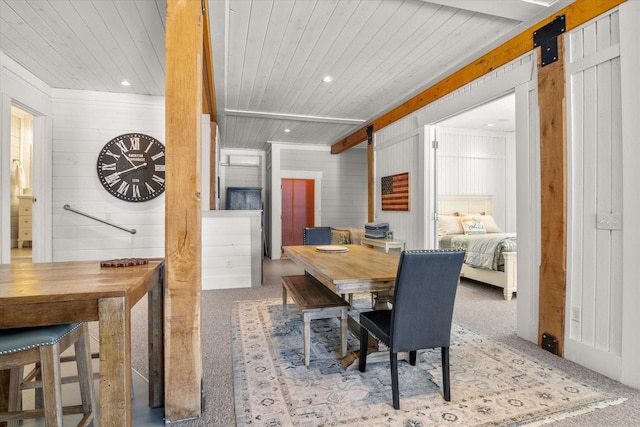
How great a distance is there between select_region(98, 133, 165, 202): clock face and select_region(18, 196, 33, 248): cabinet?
2.88m

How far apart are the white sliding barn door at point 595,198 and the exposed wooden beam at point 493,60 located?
0.08 m

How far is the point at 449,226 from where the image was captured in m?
5.69

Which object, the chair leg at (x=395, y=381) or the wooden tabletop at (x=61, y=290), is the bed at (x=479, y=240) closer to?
the chair leg at (x=395, y=381)

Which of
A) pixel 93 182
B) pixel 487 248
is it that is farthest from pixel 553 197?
pixel 93 182

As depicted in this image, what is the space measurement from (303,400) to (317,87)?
3540 mm

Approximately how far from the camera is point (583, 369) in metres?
2.23

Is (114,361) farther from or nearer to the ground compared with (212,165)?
nearer to the ground

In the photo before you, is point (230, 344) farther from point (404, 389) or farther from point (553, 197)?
point (553, 197)

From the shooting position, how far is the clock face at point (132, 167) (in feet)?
14.2

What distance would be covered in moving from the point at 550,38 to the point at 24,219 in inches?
318

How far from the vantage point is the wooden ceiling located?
2496 millimetres

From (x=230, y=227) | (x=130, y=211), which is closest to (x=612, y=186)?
(x=230, y=227)

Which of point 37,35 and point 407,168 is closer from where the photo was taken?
point 37,35

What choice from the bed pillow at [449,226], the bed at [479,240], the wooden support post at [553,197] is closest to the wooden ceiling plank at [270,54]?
the wooden support post at [553,197]
